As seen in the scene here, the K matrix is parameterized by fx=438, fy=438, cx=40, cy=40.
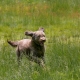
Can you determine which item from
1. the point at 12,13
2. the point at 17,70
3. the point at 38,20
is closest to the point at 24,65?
the point at 17,70

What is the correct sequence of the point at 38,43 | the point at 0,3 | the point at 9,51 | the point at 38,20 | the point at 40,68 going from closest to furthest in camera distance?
the point at 40,68, the point at 38,43, the point at 9,51, the point at 38,20, the point at 0,3

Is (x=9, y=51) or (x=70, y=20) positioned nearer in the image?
(x=9, y=51)

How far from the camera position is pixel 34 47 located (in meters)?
10.1

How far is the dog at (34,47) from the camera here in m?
9.69

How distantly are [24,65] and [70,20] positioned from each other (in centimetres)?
996

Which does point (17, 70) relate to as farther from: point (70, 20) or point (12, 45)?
point (70, 20)

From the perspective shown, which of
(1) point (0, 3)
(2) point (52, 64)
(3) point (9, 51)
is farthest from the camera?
(1) point (0, 3)

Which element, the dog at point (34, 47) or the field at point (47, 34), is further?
the dog at point (34, 47)

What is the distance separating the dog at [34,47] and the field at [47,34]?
18 cm

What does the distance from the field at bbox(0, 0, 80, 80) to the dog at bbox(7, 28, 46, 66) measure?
179 millimetres

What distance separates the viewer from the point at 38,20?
1791 centimetres

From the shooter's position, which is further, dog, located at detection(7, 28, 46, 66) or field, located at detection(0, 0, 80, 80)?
dog, located at detection(7, 28, 46, 66)

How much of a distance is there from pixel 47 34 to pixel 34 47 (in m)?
5.75

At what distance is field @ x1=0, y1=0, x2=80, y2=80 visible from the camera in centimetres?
846
